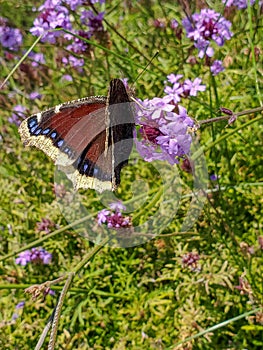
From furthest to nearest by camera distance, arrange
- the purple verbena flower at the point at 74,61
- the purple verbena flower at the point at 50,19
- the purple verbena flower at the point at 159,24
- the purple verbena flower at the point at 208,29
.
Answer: the purple verbena flower at the point at 74,61 < the purple verbena flower at the point at 159,24 < the purple verbena flower at the point at 50,19 < the purple verbena flower at the point at 208,29

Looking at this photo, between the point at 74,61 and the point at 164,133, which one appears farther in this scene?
the point at 74,61

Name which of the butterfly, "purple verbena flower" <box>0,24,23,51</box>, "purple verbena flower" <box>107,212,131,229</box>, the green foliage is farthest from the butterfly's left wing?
"purple verbena flower" <box>0,24,23,51</box>

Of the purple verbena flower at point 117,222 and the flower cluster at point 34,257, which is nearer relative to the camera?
the purple verbena flower at point 117,222

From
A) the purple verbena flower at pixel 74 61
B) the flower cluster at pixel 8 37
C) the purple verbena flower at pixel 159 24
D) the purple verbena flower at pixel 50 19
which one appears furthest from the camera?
the flower cluster at pixel 8 37

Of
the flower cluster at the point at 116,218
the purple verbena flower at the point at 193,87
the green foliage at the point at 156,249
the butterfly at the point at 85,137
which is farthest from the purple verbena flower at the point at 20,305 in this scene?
the purple verbena flower at the point at 193,87

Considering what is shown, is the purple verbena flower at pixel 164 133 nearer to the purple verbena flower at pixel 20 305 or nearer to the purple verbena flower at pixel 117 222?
the purple verbena flower at pixel 117 222

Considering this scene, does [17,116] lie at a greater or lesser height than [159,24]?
lesser

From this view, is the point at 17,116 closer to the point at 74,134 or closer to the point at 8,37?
the point at 8,37

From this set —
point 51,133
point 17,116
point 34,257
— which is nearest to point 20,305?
point 34,257

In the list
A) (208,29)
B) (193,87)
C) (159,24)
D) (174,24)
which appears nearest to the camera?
(208,29)
